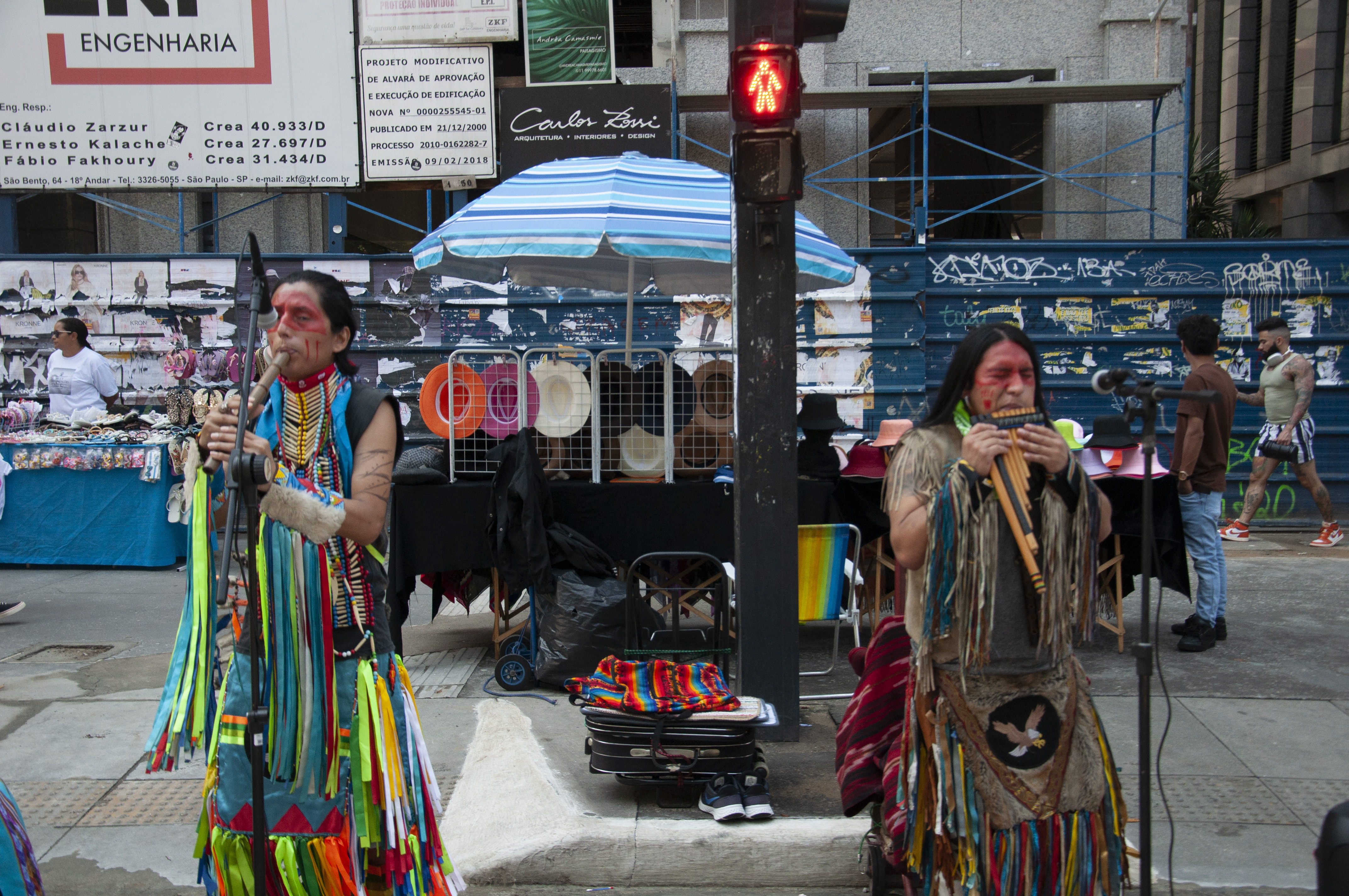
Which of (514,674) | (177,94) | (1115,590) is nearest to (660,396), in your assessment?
(514,674)

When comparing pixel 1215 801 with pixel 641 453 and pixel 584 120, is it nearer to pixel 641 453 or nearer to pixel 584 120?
pixel 641 453

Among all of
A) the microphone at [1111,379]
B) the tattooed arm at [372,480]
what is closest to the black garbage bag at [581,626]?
the tattooed arm at [372,480]

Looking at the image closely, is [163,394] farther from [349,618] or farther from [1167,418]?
[1167,418]

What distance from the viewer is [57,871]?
141 inches

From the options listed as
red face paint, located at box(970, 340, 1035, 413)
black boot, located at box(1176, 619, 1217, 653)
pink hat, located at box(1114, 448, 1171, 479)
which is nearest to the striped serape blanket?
red face paint, located at box(970, 340, 1035, 413)

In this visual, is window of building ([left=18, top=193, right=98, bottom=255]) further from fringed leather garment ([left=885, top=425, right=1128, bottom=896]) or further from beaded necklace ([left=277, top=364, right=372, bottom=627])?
fringed leather garment ([left=885, top=425, right=1128, bottom=896])

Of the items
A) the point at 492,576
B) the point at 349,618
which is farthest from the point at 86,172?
the point at 349,618

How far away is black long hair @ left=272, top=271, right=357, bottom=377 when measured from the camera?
8.90 feet

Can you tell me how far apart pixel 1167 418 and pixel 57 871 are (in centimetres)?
935

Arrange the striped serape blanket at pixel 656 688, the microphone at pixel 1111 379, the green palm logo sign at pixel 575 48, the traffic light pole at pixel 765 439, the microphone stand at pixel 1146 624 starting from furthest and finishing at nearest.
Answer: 1. the green palm logo sign at pixel 575 48
2. the traffic light pole at pixel 765 439
3. the striped serape blanket at pixel 656 688
4. the microphone at pixel 1111 379
5. the microphone stand at pixel 1146 624

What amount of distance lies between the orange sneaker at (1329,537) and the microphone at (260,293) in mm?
9339

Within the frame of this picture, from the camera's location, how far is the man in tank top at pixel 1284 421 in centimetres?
877

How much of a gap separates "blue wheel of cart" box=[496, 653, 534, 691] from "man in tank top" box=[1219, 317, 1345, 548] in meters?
6.38

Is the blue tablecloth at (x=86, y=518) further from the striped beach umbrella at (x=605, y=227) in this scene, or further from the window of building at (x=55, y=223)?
the window of building at (x=55, y=223)
